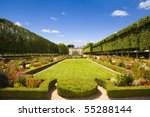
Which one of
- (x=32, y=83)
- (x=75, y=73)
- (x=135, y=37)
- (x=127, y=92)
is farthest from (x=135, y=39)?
(x=32, y=83)

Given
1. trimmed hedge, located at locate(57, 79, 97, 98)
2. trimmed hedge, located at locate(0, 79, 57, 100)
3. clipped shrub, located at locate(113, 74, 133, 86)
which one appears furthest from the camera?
clipped shrub, located at locate(113, 74, 133, 86)

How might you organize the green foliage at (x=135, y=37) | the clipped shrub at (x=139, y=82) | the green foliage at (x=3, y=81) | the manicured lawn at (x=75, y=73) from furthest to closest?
the green foliage at (x=135, y=37)
the manicured lawn at (x=75, y=73)
the clipped shrub at (x=139, y=82)
the green foliage at (x=3, y=81)

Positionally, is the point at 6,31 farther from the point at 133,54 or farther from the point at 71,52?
the point at 71,52

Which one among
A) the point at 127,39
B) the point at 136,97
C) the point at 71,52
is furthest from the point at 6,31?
the point at 71,52

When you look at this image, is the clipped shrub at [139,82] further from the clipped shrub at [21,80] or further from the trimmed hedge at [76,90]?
the clipped shrub at [21,80]

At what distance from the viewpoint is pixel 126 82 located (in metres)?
10.9

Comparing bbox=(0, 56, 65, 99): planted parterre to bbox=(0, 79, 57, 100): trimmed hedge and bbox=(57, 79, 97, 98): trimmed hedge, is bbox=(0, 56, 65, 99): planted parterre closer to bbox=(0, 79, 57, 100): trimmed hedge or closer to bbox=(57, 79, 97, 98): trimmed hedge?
bbox=(0, 79, 57, 100): trimmed hedge

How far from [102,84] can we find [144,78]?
226 centimetres

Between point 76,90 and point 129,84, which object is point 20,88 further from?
point 129,84

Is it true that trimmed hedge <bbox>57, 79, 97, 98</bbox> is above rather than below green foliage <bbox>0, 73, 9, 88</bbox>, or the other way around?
below

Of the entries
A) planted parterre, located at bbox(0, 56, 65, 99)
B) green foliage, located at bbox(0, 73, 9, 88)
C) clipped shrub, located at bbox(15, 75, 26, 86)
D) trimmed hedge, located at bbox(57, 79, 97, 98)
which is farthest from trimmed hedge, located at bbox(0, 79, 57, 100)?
clipped shrub, located at bbox(15, 75, 26, 86)

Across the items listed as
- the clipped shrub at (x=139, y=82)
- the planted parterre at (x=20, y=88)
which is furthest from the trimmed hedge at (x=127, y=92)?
the planted parterre at (x=20, y=88)

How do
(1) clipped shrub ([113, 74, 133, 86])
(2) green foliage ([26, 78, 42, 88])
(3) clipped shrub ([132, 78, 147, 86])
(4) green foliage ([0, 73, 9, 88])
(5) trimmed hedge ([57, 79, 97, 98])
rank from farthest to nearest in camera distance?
(1) clipped shrub ([113, 74, 133, 86]) → (3) clipped shrub ([132, 78, 147, 86]) → (2) green foliage ([26, 78, 42, 88]) → (4) green foliage ([0, 73, 9, 88]) → (5) trimmed hedge ([57, 79, 97, 98])

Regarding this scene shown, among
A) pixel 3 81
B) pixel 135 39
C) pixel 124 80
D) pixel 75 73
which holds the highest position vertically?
pixel 135 39
